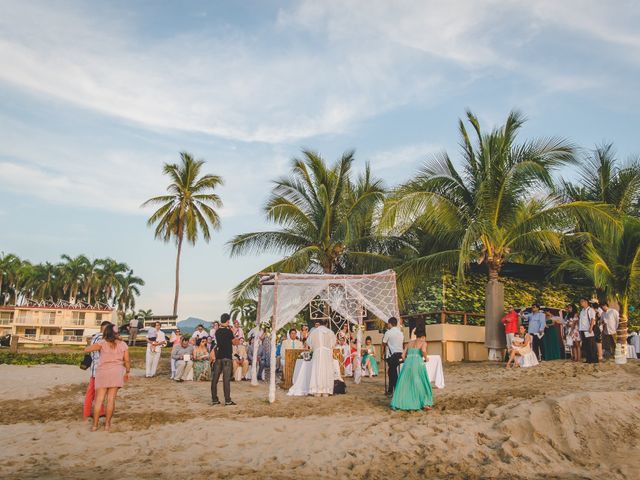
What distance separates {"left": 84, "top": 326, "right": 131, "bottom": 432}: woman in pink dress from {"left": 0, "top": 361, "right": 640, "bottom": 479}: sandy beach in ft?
1.36

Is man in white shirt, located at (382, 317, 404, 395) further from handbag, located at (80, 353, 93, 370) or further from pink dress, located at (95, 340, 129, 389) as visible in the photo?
handbag, located at (80, 353, 93, 370)

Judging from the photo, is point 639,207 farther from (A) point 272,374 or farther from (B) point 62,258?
(B) point 62,258

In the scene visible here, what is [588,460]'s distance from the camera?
694 cm

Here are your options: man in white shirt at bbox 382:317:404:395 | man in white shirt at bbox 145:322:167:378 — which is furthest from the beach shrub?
man in white shirt at bbox 145:322:167:378

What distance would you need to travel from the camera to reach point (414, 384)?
31.2 feet

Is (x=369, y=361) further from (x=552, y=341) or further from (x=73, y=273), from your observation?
(x=73, y=273)

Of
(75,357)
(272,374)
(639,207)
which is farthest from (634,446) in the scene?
(75,357)

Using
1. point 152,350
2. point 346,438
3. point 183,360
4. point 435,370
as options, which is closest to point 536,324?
point 435,370

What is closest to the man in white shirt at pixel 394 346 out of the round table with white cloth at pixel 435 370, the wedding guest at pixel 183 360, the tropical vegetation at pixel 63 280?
the round table with white cloth at pixel 435 370

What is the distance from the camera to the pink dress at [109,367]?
802 centimetres

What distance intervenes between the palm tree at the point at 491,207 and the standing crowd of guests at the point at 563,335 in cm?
114

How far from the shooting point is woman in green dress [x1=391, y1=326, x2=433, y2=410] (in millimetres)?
9477

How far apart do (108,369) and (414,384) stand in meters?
4.86

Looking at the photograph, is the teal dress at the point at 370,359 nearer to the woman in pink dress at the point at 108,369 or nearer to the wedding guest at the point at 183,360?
the wedding guest at the point at 183,360
